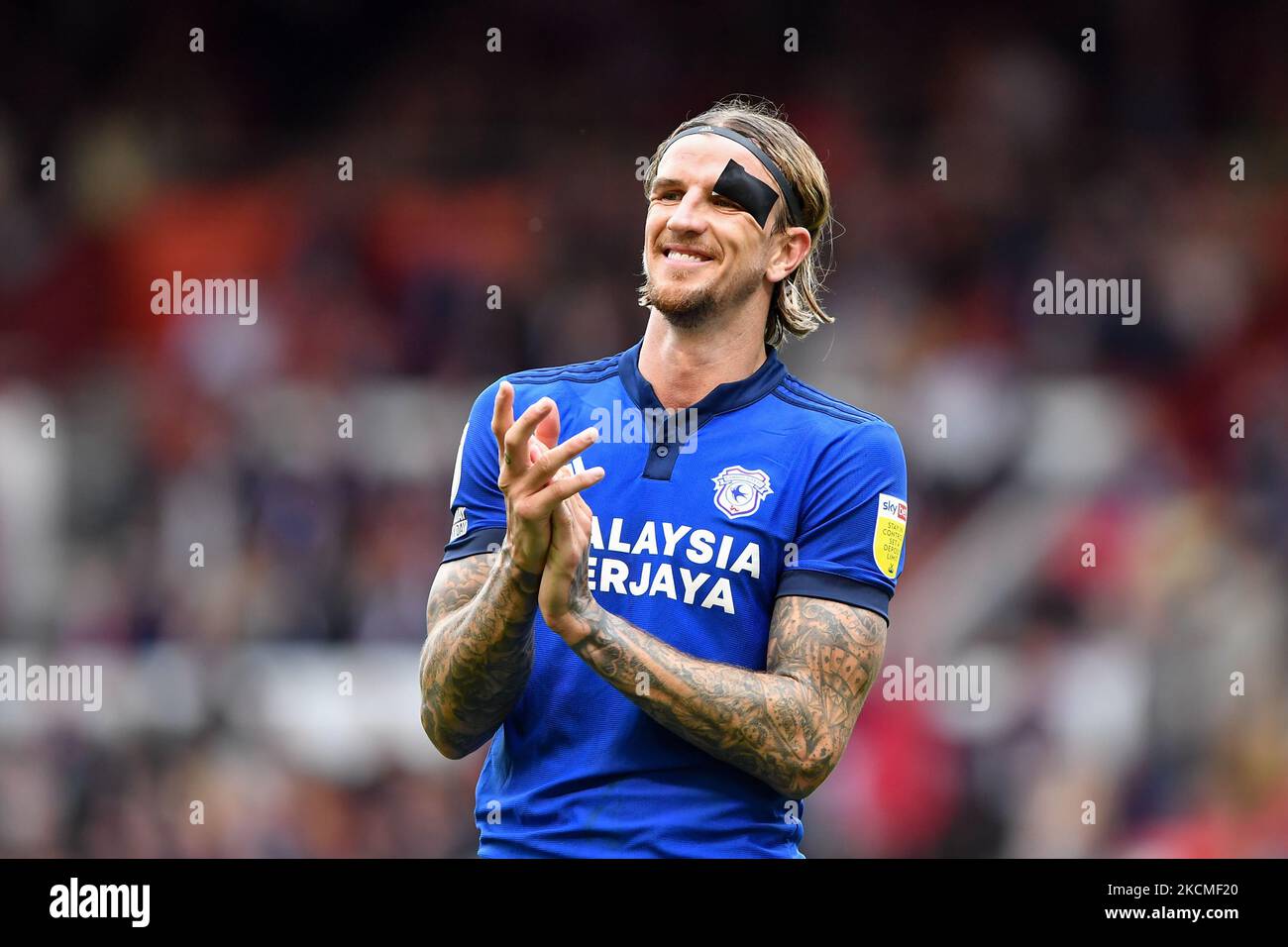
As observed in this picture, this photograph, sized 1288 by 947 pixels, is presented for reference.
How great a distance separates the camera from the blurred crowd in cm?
874

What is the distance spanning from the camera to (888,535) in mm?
3668

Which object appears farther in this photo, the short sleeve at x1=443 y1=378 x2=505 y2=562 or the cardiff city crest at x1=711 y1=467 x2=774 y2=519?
the short sleeve at x1=443 y1=378 x2=505 y2=562

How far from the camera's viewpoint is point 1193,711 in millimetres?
8852

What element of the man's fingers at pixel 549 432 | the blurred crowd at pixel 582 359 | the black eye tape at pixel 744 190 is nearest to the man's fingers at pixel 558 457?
the man's fingers at pixel 549 432

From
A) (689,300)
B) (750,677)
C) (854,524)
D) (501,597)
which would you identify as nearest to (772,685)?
(750,677)

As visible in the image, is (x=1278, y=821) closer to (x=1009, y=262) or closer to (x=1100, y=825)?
(x=1100, y=825)

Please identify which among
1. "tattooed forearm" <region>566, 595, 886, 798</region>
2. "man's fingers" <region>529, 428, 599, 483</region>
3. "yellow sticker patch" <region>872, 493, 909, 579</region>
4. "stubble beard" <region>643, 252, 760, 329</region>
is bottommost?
"tattooed forearm" <region>566, 595, 886, 798</region>

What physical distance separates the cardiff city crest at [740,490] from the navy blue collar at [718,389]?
0.17 meters

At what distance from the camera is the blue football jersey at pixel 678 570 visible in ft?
11.1

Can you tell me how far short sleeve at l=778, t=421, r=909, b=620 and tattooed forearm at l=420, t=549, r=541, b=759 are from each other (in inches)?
24.1

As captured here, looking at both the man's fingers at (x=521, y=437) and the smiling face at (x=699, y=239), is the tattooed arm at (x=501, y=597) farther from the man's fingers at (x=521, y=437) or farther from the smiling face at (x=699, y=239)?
the smiling face at (x=699, y=239)

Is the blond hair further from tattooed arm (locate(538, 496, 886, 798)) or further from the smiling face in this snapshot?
tattooed arm (locate(538, 496, 886, 798))

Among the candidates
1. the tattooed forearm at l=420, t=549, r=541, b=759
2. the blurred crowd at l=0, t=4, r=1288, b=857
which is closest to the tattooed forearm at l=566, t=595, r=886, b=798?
the tattooed forearm at l=420, t=549, r=541, b=759

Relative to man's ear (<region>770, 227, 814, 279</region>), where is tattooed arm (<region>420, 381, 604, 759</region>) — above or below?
below
